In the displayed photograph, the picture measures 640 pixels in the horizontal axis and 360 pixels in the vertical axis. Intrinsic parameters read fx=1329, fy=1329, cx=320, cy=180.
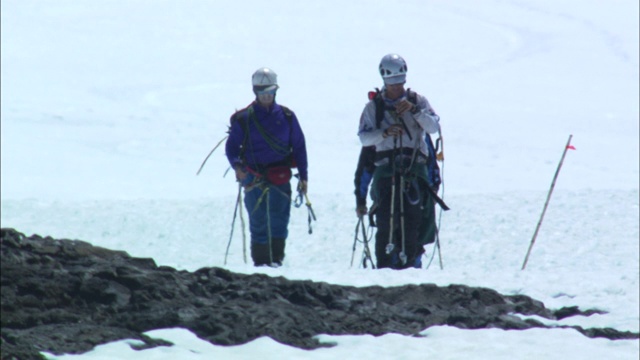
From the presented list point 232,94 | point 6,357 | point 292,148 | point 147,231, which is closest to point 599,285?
point 292,148

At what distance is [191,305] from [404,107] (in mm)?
3127

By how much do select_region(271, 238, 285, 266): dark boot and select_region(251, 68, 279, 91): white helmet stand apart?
1387 mm

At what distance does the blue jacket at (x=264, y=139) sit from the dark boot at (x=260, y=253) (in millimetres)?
688

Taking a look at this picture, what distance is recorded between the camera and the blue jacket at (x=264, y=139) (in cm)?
1117

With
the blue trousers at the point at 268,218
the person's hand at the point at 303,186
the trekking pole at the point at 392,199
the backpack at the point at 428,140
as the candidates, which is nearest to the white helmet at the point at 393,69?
the backpack at the point at 428,140

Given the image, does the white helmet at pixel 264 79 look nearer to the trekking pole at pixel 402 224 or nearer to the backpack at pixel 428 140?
the backpack at pixel 428 140

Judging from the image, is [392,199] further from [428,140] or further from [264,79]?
[264,79]

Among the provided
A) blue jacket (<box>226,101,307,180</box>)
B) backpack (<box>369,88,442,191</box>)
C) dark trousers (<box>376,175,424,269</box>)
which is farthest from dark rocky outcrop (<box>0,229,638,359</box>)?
blue jacket (<box>226,101,307,180</box>)

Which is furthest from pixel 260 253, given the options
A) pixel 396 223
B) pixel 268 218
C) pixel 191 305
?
pixel 191 305

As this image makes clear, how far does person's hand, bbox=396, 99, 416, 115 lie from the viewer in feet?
33.7

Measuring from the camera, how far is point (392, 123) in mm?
10594

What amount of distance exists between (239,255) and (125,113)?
15.4 metres

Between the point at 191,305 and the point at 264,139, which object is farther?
the point at 264,139

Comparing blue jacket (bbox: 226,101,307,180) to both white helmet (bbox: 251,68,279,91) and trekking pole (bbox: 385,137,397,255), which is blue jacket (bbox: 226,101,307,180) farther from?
trekking pole (bbox: 385,137,397,255)
